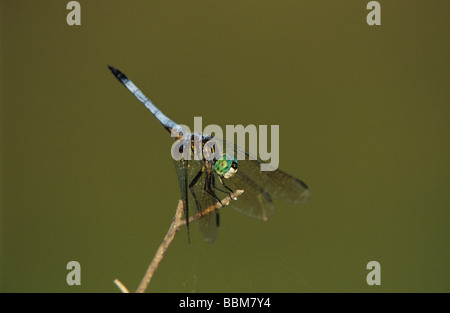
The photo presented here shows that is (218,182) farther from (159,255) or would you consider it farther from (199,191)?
(159,255)

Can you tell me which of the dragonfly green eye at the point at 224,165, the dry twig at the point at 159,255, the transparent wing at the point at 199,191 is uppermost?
the dragonfly green eye at the point at 224,165

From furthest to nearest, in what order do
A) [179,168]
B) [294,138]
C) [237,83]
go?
[237,83] < [294,138] < [179,168]

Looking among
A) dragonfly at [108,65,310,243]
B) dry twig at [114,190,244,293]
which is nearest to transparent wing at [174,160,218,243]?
dragonfly at [108,65,310,243]

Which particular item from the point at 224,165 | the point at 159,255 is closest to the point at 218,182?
the point at 224,165

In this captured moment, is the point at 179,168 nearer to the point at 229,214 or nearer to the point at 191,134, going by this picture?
the point at 191,134

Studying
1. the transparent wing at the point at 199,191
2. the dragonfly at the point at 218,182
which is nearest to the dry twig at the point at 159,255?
the dragonfly at the point at 218,182

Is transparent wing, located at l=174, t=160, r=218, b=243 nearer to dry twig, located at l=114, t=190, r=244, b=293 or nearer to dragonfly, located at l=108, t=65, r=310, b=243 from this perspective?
dragonfly, located at l=108, t=65, r=310, b=243

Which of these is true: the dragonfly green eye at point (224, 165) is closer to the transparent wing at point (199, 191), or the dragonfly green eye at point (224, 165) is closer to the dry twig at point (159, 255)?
the transparent wing at point (199, 191)

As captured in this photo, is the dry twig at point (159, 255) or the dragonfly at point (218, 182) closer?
the dry twig at point (159, 255)
